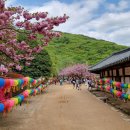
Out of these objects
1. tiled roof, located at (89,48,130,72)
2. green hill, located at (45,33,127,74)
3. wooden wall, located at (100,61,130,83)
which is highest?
green hill, located at (45,33,127,74)

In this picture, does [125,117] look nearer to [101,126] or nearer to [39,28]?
[101,126]

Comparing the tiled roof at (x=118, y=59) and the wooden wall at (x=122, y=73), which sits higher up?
the tiled roof at (x=118, y=59)

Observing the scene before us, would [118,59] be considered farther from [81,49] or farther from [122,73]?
[81,49]

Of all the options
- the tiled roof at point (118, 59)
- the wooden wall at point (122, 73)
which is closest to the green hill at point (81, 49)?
the tiled roof at point (118, 59)

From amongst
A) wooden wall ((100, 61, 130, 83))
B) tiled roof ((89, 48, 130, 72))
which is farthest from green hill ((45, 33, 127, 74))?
wooden wall ((100, 61, 130, 83))

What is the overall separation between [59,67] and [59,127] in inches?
4048

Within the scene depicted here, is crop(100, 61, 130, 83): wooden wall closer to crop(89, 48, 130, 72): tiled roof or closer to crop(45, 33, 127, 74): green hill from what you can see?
crop(89, 48, 130, 72): tiled roof

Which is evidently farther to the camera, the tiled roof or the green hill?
the green hill

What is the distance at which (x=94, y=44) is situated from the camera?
18175cm

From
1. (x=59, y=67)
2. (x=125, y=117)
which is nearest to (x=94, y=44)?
(x=59, y=67)

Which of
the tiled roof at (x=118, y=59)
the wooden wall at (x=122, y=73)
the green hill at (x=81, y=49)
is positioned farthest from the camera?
the green hill at (x=81, y=49)

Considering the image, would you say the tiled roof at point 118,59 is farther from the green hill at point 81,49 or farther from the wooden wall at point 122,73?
the green hill at point 81,49

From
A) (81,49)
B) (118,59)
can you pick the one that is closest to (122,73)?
(118,59)

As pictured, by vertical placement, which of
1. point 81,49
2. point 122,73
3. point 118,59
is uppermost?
point 81,49
